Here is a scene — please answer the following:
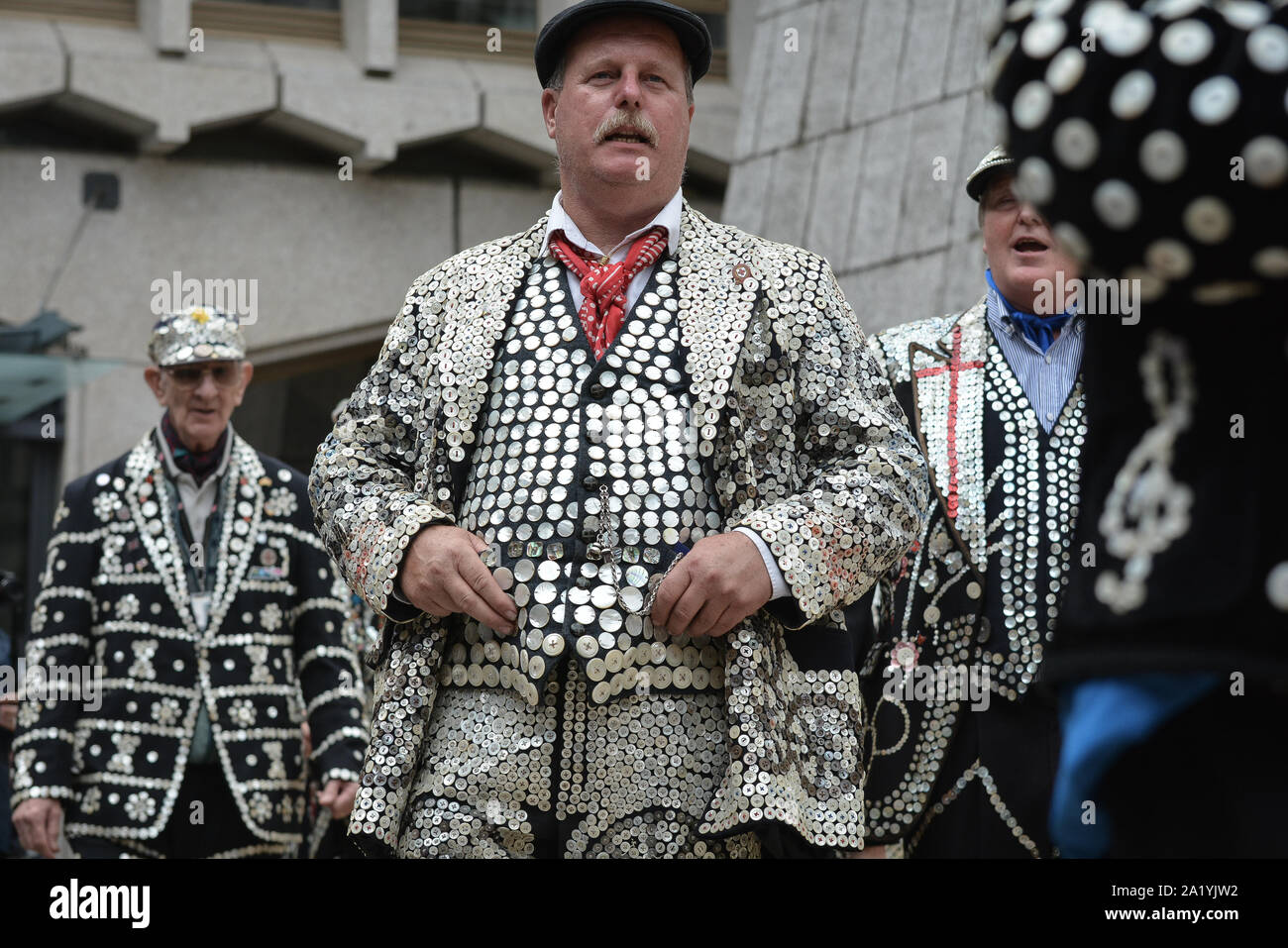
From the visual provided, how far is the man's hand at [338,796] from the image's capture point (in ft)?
20.7

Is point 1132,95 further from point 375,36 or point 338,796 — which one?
point 375,36

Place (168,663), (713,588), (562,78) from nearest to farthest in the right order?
(713,588)
(562,78)
(168,663)

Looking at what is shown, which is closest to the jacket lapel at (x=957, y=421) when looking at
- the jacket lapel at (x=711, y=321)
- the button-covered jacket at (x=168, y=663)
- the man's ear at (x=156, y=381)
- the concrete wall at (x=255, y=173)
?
the jacket lapel at (x=711, y=321)

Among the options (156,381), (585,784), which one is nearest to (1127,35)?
(585,784)

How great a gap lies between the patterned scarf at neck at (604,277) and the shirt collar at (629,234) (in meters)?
0.01

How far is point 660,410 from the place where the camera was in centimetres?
384

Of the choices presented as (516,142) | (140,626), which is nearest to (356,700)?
(140,626)

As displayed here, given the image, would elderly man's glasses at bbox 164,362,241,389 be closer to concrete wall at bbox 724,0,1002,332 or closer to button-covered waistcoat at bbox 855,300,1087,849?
button-covered waistcoat at bbox 855,300,1087,849

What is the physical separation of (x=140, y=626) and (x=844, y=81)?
5.45 metres

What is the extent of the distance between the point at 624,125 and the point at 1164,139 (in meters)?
2.15

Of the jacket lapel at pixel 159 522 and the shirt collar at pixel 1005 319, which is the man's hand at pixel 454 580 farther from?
the jacket lapel at pixel 159 522

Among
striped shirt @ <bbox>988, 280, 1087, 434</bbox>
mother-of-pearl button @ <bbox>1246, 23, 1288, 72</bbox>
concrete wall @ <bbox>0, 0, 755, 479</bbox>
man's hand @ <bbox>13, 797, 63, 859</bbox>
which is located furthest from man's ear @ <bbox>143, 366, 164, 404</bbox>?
concrete wall @ <bbox>0, 0, 755, 479</bbox>

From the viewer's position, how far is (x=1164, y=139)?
1964 millimetres
